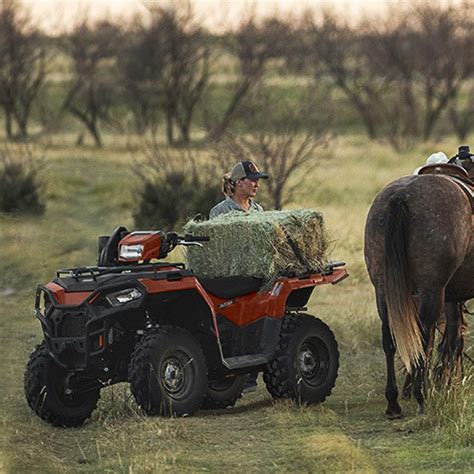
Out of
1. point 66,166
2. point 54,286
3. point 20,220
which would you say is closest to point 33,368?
point 54,286

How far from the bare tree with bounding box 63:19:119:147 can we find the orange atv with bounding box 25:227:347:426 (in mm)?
35526

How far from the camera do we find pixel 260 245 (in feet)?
28.9

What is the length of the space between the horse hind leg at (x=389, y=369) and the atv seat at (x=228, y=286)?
86cm

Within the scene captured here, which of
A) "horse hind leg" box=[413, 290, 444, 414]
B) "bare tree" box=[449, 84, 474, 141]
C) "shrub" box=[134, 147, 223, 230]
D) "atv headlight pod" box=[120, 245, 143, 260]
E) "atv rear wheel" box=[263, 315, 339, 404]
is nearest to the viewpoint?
"atv headlight pod" box=[120, 245, 143, 260]

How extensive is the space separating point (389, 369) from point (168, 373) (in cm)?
144

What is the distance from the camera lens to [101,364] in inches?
320

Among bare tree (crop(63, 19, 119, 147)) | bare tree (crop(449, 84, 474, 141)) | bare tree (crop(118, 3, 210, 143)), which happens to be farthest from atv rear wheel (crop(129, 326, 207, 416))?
bare tree (crop(63, 19, 119, 147))

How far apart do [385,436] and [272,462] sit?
1.02 meters

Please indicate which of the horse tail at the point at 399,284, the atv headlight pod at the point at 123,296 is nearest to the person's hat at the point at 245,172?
the horse tail at the point at 399,284

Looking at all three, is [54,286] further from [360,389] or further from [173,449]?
[360,389]

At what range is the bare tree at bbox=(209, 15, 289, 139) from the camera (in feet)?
152

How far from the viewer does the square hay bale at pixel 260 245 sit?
8.83m

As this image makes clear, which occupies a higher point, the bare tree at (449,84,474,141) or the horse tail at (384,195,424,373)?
the bare tree at (449,84,474,141)

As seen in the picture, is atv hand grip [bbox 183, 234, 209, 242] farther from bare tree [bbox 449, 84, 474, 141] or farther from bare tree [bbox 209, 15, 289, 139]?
bare tree [bbox 209, 15, 289, 139]
